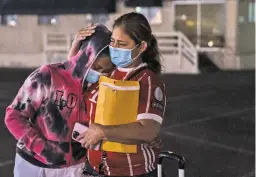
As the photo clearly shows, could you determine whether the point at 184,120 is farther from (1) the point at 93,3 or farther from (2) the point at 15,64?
(2) the point at 15,64

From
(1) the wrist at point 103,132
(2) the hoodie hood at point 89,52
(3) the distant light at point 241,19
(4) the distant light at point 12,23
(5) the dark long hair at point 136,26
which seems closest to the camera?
(1) the wrist at point 103,132

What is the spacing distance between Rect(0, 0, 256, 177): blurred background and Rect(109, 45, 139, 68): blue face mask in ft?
6.85

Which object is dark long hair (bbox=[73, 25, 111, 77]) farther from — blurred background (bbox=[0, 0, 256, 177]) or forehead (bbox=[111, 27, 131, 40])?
blurred background (bbox=[0, 0, 256, 177])

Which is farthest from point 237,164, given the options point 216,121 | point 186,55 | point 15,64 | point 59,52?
point 15,64

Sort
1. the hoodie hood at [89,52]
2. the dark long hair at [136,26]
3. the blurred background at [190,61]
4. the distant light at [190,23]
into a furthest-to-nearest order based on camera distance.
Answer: the distant light at [190,23] < the blurred background at [190,61] < the hoodie hood at [89,52] < the dark long hair at [136,26]

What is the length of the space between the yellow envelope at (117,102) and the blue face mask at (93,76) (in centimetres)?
29

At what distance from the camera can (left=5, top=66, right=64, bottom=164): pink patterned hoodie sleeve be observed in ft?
8.67

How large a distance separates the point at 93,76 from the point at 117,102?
1.34 feet

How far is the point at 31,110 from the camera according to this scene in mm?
2672

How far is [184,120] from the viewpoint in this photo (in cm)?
1052

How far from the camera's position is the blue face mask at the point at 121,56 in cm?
237

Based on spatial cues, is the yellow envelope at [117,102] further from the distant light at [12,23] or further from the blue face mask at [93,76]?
the distant light at [12,23]

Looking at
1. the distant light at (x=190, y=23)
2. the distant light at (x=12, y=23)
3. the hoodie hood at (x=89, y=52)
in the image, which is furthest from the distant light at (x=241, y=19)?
the hoodie hood at (x=89, y=52)

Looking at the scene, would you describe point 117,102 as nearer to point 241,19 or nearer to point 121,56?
point 121,56
